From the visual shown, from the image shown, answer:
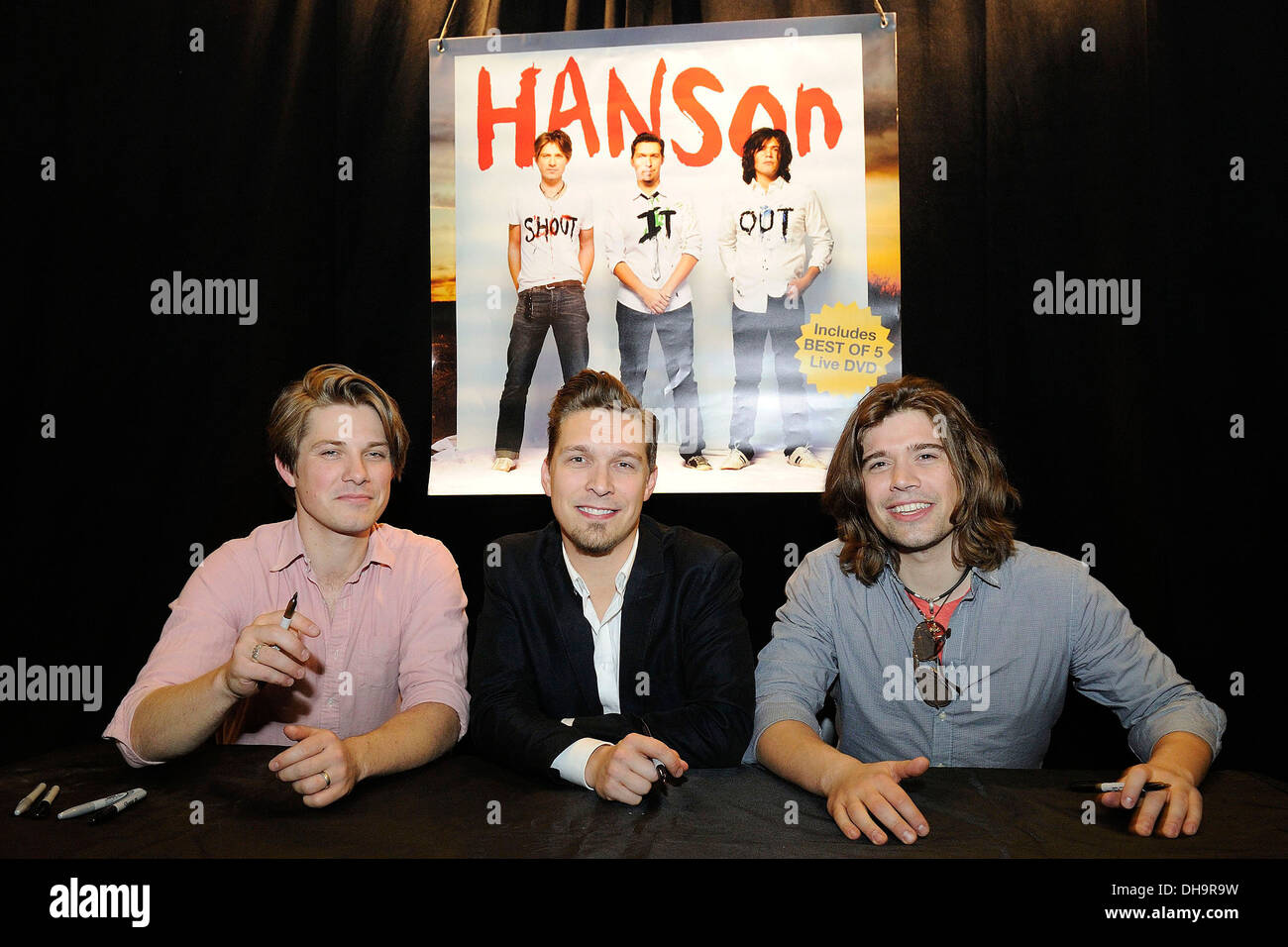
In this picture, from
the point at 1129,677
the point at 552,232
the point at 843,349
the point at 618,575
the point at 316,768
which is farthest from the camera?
the point at 552,232

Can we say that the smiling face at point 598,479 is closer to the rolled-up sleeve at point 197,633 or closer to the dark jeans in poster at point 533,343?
the rolled-up sleeve at point 197,633

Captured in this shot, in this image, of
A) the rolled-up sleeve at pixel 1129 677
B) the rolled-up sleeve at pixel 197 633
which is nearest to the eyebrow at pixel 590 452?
the rolled-up sleeve at pixel 197 633

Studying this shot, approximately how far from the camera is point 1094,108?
2920 millimetres

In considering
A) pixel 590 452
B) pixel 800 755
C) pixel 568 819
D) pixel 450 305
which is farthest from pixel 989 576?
pixel 450 305

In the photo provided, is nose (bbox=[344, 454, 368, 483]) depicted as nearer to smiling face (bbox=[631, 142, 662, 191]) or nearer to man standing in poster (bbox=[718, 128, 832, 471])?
man standing in poster (bbox=[718, 128, 832, 471])

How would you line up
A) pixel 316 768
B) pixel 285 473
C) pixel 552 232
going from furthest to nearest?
1. pixel 552 232
2. pixel 285 473
3. pixel 316 768

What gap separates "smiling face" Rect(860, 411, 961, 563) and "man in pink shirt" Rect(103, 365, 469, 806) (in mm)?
1016

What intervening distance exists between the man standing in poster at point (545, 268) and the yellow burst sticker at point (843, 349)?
30.7 inches

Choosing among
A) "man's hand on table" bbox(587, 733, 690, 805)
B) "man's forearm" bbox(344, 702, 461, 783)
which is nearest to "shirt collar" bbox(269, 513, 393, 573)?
"man's forearm" bbox(344, 702, 461, 783)

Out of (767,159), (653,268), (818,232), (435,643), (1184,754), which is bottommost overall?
(1184,754)

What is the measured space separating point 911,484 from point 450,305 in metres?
1.85

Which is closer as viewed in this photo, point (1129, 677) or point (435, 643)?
point (1129, 677)

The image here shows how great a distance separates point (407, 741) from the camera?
5.27 feet

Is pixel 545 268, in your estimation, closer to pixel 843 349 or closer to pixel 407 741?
pixel 843 349
